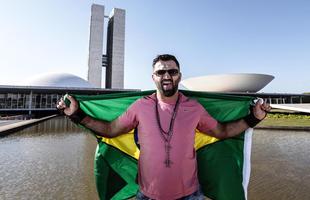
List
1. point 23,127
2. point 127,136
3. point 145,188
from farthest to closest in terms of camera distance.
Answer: point 23,127, point 127,136, point 145,188

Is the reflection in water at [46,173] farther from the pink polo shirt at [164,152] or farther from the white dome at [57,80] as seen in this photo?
the white dome at [57,80]

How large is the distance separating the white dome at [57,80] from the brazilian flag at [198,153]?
193 feet

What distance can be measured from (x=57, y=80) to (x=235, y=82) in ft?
134

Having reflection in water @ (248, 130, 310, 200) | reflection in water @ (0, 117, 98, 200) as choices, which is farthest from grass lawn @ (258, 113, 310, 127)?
reflection in water @ (0, 117, 98, 200)

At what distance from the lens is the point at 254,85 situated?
6228 cm

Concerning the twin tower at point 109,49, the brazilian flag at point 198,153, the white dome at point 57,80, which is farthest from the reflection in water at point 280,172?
the twin tower at point 109,49

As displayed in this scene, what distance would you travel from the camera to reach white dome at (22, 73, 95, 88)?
5825cm

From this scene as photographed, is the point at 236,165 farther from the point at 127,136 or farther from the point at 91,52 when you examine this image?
the point at 91,52

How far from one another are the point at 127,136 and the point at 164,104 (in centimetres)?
80

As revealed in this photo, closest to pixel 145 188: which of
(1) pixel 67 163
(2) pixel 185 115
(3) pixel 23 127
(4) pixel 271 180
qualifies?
(2) pixel 185 115

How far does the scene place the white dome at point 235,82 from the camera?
61031mm

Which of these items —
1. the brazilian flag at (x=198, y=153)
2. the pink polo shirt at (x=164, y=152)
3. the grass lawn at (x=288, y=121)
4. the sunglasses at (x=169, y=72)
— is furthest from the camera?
the grass lawn at (x=288, y=121)

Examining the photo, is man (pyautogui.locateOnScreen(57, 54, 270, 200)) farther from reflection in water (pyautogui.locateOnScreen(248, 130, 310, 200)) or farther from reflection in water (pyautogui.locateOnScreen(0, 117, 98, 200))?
reflection in water (pyautogui.locateOnScreen(248, 130, 310, 200))

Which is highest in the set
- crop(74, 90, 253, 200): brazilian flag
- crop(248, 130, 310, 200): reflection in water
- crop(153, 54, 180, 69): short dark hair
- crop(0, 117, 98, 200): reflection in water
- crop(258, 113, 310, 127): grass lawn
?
crop(153, 54, 180, 69): short dark hair
